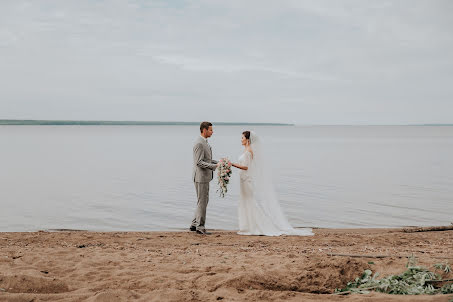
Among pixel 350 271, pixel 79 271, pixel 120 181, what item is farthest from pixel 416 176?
pixel 79 271

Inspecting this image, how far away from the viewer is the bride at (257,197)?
10695 millimetres

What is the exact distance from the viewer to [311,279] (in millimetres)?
5832

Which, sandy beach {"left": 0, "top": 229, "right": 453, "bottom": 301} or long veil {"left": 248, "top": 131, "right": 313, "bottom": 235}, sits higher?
long veil {"left": 248, "top": 131, "right": 313, "bottom": 235}

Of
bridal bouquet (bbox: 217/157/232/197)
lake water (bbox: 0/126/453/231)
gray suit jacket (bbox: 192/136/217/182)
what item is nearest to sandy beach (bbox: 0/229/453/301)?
gray suit jacket (bbox: 192/136/217/182)

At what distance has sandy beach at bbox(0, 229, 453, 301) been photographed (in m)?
5.19

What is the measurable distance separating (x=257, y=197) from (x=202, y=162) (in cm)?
177

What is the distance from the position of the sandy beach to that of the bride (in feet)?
6.92

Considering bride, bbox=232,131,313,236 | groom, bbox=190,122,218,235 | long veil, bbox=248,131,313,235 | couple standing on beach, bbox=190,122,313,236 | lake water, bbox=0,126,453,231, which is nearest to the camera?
groom, bbox=190,122,218,235

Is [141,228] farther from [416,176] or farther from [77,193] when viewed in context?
[416,176]

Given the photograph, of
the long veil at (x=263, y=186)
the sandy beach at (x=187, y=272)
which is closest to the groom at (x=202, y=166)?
the long veil at (x=263, y=186)

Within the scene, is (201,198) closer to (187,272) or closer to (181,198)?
(187,272)

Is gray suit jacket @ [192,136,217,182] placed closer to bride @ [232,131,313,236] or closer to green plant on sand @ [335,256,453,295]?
bride @ [232,131,313,236]

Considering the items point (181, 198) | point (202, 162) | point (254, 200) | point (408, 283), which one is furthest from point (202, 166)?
point (181, 198)

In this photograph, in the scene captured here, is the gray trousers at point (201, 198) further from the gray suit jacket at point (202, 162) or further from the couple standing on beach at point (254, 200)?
the gray suit jacket at point (202, 162)
